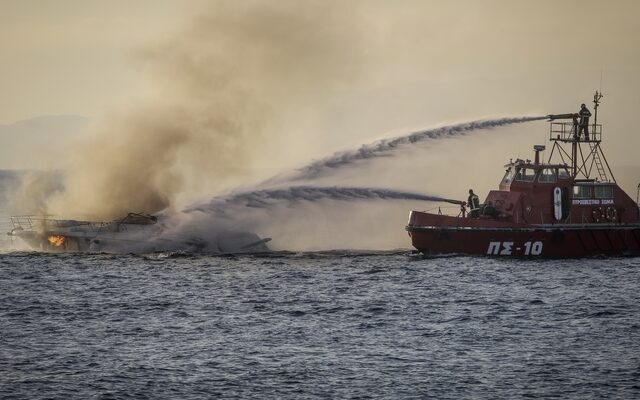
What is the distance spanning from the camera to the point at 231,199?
220 feet

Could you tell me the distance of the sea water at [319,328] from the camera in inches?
1307

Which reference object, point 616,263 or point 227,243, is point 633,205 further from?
point 227,243

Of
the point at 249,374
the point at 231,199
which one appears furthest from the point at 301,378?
the point at 231,199

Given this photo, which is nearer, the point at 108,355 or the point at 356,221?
the point at 108,355

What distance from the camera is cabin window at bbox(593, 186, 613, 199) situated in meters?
65.2

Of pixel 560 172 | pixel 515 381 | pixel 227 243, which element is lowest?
pixel 515 381

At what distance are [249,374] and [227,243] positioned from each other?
3331cm

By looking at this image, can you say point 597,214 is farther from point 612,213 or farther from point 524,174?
point 524,174

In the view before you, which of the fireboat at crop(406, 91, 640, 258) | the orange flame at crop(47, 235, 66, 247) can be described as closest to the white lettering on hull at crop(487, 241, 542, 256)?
the fireboat at crop(406, 91, 640, 258)

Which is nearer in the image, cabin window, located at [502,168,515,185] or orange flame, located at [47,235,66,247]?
cabin window, located at [502,168,515,185]

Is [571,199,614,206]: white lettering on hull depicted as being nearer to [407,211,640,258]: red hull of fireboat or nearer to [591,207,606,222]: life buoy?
[591,207,606,222]: life buoy

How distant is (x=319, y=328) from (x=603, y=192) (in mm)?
30971

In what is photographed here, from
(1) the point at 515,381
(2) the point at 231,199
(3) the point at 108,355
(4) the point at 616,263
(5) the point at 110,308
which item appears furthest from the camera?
(2) the point at 231,199

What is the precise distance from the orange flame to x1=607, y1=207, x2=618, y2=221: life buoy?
126 feet
